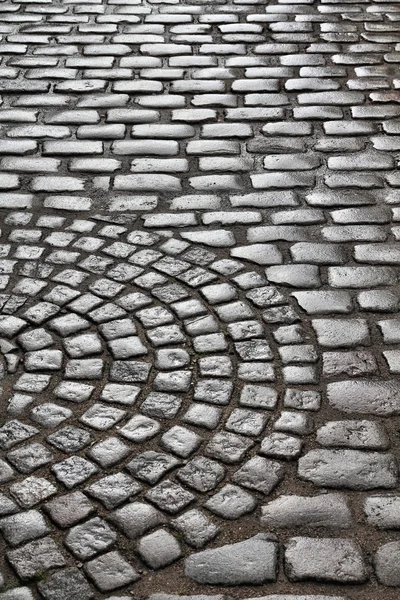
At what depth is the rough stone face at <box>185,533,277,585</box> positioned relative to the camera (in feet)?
9.37

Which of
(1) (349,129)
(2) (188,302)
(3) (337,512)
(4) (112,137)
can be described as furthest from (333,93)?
(3) (337,512)

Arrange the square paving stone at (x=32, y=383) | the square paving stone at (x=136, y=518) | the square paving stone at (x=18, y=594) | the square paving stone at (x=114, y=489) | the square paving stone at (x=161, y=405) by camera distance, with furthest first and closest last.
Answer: the square paving stone at (x=32, y=383) → the square paving stone at (x=161, y=405) → the square paving stone at (x=114, y=489) → the square paving stone at (x=136, y=518) → the square paving stone at (x=18, y=594)

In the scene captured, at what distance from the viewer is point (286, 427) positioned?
342cm

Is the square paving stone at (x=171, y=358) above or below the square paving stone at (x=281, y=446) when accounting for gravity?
above

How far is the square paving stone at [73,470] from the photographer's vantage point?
3.19 m

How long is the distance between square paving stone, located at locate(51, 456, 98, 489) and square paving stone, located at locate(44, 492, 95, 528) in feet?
0.19

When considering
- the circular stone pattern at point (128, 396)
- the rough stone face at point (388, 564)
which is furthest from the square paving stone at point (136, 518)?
the rough stone face at point (388, 564)

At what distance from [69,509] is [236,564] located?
576 mm

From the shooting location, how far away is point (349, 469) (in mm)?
3258

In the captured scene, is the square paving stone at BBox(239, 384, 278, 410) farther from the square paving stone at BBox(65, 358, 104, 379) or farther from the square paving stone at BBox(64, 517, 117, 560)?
the square paving stone at BBox(64, 517, 117, 560)

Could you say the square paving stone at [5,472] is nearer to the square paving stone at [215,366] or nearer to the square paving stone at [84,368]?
the square paving stone at [84,368]

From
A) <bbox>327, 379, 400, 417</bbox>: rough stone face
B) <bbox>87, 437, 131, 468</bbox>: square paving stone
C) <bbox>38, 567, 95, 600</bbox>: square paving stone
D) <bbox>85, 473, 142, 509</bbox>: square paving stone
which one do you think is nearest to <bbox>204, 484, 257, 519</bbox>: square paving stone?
A: <bbox>85, 473, 142, 509</bbox>: square paving stone

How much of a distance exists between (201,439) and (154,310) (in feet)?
2.71

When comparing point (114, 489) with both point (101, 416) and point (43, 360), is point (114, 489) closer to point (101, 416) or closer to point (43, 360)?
point (101, 416)
